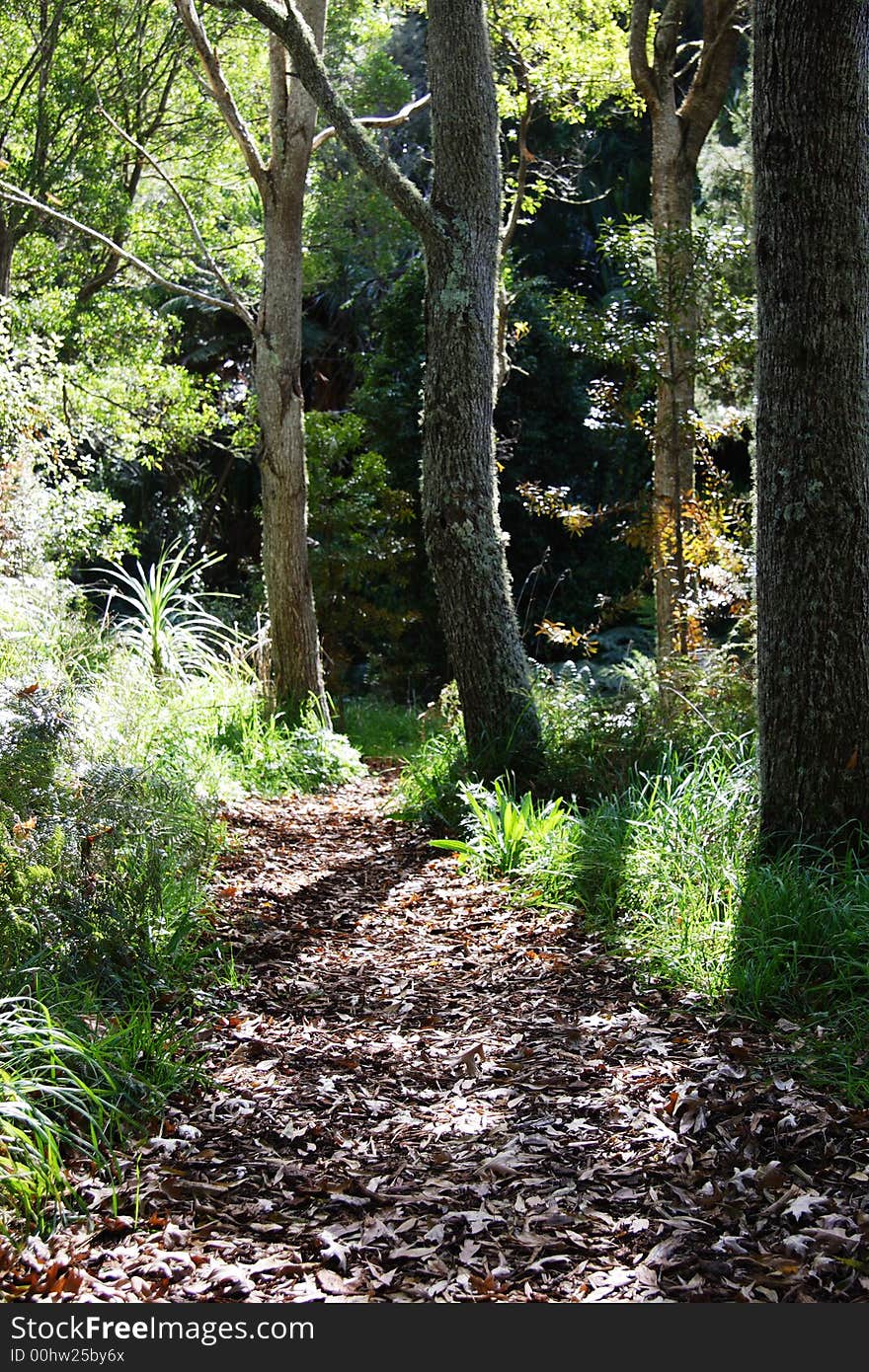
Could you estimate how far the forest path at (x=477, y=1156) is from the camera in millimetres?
2443

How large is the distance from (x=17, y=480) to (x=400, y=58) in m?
14.1

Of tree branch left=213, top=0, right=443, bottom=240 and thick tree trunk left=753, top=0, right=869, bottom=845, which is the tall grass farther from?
tree branch left=213, top=0, right=443, bottom=240

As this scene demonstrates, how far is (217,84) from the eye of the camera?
7.68 meters

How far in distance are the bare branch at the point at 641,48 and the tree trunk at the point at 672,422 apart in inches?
44.6

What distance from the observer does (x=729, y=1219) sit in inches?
103

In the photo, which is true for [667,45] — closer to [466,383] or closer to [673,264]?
[673,264]

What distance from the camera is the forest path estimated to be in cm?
244

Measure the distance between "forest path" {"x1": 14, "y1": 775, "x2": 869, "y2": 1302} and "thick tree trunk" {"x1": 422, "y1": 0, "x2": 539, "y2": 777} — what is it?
6.82 feet

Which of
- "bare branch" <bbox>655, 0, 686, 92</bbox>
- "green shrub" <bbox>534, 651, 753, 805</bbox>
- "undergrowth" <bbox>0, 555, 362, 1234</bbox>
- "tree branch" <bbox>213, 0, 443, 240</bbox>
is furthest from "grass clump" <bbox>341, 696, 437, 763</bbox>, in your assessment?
"bare branch" <bbox>655, 0, 686, 92</bbox>

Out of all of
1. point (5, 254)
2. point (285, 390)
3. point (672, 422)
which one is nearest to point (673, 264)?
point (672, 422)

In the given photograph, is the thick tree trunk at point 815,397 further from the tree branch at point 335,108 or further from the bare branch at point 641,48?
the bare branch at point 641,48

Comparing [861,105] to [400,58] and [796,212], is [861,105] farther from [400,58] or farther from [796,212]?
[400,58]

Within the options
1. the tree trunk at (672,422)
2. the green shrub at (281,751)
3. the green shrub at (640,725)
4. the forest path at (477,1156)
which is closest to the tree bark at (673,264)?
the tree trunk at (672,422)

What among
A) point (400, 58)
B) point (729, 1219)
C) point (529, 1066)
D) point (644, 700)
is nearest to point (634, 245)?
point (644, 700)
